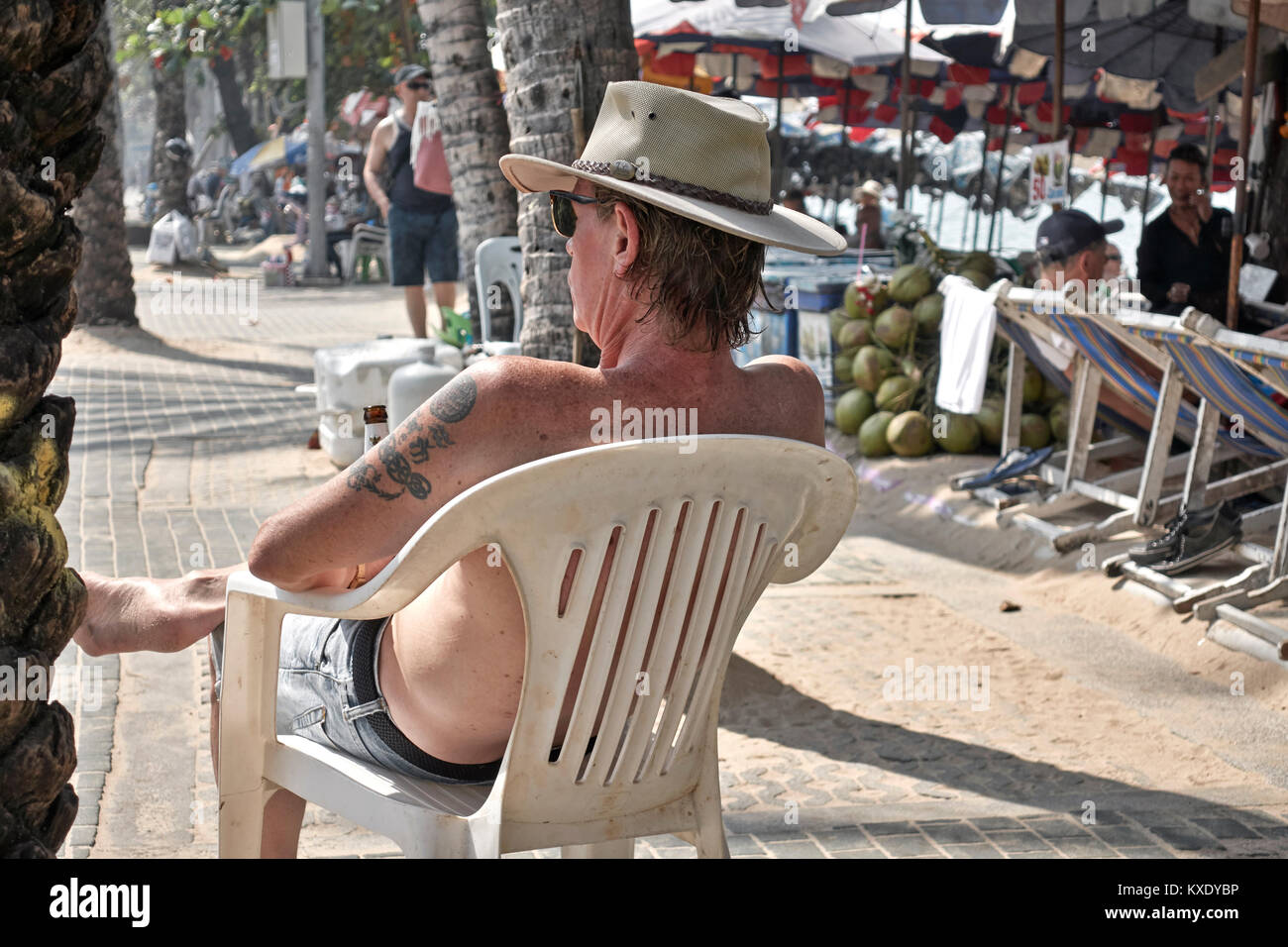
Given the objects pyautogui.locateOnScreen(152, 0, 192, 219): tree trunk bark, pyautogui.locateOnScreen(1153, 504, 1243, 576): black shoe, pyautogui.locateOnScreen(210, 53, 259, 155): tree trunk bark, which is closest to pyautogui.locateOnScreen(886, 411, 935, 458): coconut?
pyautogui.locateOnScreen(1153, 504, 1243, 576): black shoe

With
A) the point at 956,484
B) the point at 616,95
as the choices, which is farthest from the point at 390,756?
the point at 956,484

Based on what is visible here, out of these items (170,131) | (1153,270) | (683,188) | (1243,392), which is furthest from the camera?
(170,131)

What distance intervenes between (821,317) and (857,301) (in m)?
0.41

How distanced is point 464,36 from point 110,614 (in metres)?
5.57

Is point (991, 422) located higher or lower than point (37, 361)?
lower

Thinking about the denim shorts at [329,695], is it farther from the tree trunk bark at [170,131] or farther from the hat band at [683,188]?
the tree trunk bark at [170,131]

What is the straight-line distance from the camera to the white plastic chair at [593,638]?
2043 mm

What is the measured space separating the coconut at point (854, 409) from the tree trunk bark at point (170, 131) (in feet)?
55.9

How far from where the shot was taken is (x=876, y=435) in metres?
8.21

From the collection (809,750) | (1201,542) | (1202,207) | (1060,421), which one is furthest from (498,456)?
(1202,207)

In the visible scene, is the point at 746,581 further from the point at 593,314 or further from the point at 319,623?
the point at 319,623

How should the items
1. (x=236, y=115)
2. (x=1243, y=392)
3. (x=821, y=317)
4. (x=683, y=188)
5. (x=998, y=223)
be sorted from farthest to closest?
(x=236, y=115) → (x=998, y=223) → (x=821, y=317) → (x=1243, y=392) → (x=683, y=188)

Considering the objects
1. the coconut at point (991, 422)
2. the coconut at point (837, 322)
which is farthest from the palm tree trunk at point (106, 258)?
the coconut at point (991, 422)

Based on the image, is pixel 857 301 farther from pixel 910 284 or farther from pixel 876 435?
pixel 876 435
